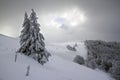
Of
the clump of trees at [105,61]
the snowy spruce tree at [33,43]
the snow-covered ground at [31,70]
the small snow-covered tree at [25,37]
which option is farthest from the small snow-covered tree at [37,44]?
the clump of trees at [105,61]

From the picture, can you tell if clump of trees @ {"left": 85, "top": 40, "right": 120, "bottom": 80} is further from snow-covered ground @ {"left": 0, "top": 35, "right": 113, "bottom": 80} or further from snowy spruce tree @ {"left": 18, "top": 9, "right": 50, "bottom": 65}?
snowy spruce tree @ {"left": 18, "top": 9, "right": 50, "bottom": 65}

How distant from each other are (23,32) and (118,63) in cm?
4448

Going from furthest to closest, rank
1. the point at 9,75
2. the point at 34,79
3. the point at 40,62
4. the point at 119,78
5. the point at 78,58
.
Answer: the point at 78,58
the point at 119,78
the point at 40,62
the point at 34,79
the point at 9,75

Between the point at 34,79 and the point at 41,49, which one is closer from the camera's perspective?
the point at 34,79

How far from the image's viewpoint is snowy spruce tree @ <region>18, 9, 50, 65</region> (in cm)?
2031

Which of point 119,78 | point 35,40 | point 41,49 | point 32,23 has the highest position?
point 32,23

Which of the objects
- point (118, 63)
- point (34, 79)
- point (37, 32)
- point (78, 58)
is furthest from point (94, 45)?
point (34, 79)

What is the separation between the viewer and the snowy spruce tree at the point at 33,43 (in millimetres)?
20312

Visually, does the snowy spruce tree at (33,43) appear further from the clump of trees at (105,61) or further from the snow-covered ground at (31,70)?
the clump of trees at (105,61)

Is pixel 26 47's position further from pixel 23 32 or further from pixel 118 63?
pixel 118 63

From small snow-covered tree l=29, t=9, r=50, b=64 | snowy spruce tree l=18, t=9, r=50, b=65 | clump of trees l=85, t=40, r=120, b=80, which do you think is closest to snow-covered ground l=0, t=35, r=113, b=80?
small snow-covered tree l=29, t=9, r=50, b=64

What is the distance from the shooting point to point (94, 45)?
4402 inches

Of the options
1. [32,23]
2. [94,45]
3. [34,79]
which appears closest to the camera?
[34,79]

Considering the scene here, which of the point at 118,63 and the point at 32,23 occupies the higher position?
the point at 32,23
